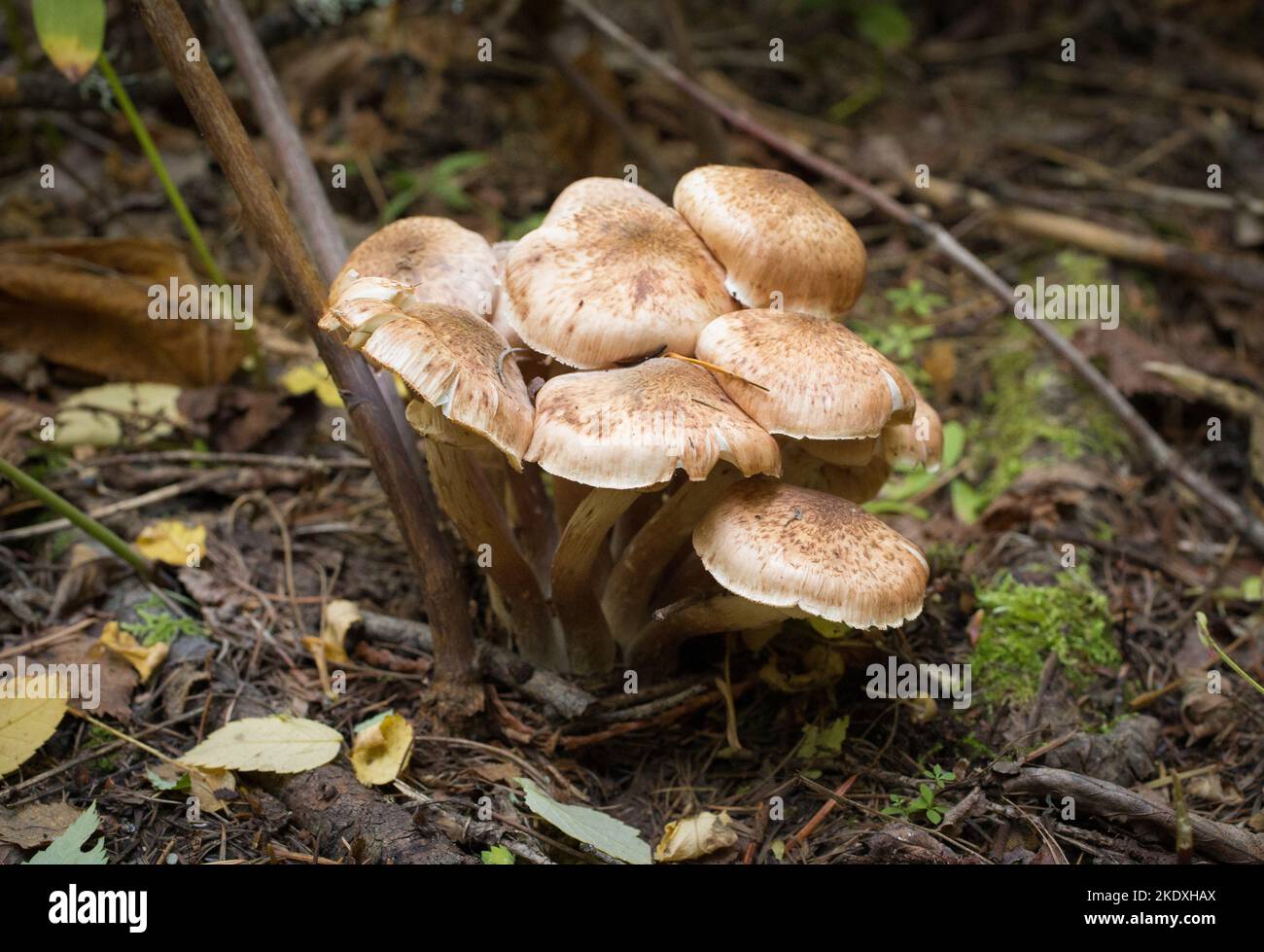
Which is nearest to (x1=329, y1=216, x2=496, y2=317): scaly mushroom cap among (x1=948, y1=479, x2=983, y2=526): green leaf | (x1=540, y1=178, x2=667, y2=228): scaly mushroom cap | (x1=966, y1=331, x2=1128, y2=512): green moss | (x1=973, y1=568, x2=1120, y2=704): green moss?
(x1=540, y1=178, x2=667, y2=228): scaly mushroom cap

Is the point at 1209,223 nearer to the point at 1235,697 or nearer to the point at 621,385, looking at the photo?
the point at 1235,697

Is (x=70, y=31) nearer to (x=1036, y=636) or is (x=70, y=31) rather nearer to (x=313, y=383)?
(x=313, y=383)

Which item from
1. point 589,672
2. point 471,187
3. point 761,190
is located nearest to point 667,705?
point 589,672

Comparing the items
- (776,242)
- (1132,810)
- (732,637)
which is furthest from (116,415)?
(1132,810)
